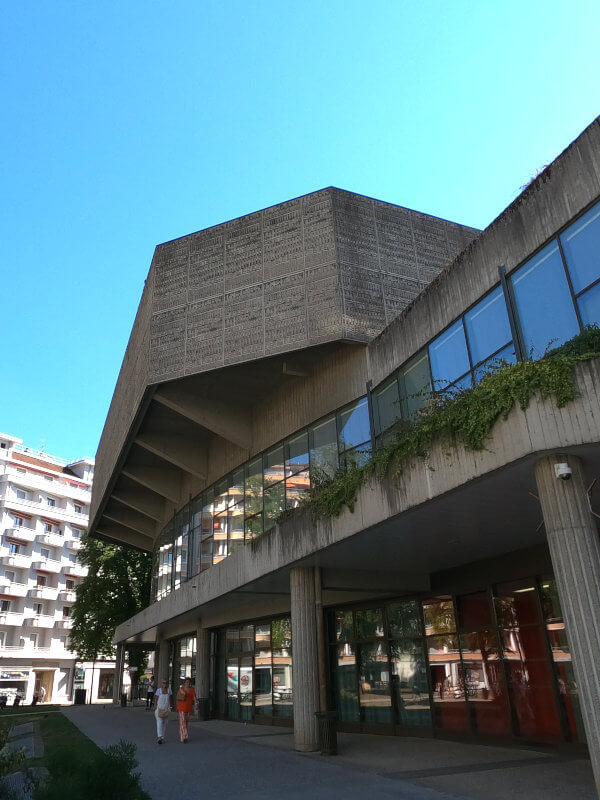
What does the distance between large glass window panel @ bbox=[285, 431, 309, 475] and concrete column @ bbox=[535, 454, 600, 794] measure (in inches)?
403

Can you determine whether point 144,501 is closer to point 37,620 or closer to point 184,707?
point 184,707

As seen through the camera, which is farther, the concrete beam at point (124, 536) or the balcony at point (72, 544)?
the balcony at point (72, 544)

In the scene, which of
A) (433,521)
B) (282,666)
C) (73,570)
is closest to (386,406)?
(433,521)

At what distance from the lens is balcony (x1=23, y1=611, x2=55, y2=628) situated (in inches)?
2297

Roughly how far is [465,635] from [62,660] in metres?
56.7

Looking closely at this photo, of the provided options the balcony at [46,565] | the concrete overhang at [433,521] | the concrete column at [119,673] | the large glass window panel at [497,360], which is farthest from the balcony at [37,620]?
the large glass window panel at [497,360]

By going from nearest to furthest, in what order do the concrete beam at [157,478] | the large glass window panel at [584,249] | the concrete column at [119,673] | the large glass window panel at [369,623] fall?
the large glass window panel at [584,249], the large glass window panel at [369,623], the concrete beam at [157,478], the concrete column at [119,673]

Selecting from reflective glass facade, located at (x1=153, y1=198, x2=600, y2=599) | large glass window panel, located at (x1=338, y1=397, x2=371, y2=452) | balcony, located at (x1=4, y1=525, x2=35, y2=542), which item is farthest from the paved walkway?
balcony, located at (x1=4, y1=525, x2=35, y2=542)

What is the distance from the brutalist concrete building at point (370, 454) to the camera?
9.16m

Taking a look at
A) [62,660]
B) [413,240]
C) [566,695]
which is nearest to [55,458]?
[62,660]

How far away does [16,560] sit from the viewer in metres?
59.8

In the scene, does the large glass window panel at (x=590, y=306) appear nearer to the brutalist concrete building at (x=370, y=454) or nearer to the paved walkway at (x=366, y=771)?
the brutalist concrete building at (x=370, y=454)

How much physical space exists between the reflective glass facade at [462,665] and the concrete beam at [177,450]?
28.5ft

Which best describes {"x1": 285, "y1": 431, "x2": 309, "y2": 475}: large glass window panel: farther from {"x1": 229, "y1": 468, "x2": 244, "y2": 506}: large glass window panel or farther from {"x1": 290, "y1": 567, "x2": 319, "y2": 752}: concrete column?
{"x1": 290, "y1": 567, "x2": 319, "y2": 752}: concrete column
